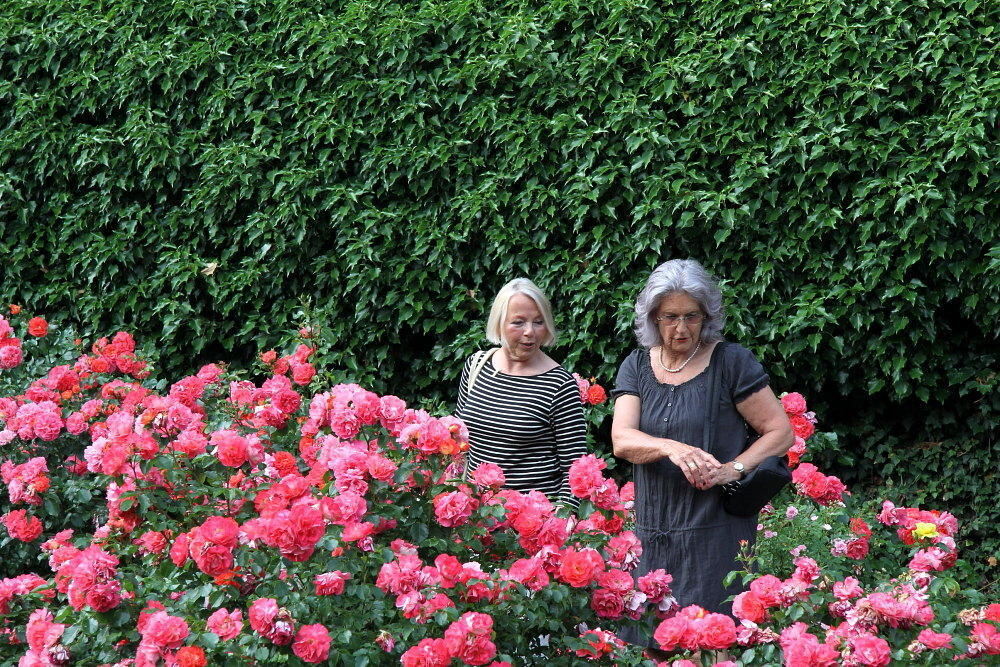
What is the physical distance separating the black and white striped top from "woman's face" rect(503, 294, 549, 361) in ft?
0.32

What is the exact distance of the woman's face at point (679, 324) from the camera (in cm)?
321

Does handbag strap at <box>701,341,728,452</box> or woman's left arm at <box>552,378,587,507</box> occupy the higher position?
handbag strap at <box>701,341,728,452</box>

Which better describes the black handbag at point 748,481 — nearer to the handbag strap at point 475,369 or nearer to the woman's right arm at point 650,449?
the woman's right arm at point 650,449

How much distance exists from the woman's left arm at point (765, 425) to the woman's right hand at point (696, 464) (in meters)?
0.11

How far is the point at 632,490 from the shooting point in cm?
383

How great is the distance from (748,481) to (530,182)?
2.51 meters

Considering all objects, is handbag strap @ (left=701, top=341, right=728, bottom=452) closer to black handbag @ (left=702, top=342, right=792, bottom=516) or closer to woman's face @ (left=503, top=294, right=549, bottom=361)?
black handbag @ (left=702, top=342, right=792, bottom=516)

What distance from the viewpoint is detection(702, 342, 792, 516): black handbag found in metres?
3.07

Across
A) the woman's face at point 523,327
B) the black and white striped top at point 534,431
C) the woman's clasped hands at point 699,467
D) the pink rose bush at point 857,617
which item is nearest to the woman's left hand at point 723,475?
the woman's clasped hands at point 699,467

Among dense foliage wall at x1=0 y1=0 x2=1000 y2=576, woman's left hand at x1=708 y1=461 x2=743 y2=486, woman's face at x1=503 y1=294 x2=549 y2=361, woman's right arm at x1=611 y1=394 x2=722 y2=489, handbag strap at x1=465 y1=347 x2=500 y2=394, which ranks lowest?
woman's left hand at x1=708 y1=461 x2=743 y2=486

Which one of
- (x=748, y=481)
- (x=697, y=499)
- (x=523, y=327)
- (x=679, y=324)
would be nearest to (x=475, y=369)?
(x=523, y=327)

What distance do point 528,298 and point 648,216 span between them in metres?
1.41

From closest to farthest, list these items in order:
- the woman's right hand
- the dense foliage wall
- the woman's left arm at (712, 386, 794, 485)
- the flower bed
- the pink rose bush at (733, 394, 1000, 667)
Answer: the pink rose bush at (733, 394, 1000, 667) → the flower bed → the woman's right hand → the woman's left arm at (712, 386, 794, 485) → the dense foliage wall

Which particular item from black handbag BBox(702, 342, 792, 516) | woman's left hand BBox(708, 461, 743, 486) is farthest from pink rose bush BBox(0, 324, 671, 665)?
black handbag BBox(702, 342, 792, 516)
